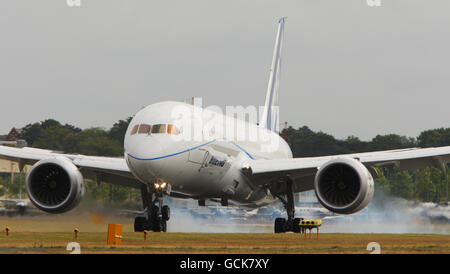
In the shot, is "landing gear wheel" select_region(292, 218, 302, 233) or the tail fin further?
the tail fin

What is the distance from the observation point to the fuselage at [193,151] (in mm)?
26672

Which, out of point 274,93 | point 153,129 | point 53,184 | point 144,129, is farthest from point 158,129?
point 274,93

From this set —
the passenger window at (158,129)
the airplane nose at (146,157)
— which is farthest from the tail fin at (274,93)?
the airplane nose at (146,157)

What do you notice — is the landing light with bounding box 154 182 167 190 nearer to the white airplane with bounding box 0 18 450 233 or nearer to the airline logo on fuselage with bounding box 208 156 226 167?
the white airplane with bounding box 0 18 450 233

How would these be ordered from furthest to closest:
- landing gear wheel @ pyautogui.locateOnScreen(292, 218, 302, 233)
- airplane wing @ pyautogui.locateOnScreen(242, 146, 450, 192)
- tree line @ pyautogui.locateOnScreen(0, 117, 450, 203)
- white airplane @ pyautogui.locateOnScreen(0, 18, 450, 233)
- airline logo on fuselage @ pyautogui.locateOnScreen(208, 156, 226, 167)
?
tree line @ pyautogui.locateOnScreen(0, 117, 450, 203) < landing gear wheel @ pyautogui.locateOnScreen(292, 218, 302, 233) < airplane wing @ pyautogui.locateOnScreen(242, 146, 450, 192) < airline logo on fuselage @ pyautogui.locateOnScreen(208, 156, 226, 167) < white airplane @ pyautogui.locateOnScreen(0, 18, 450, 233)

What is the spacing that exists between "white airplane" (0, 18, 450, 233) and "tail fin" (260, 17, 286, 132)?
746 centimetres

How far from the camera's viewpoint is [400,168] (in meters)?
33.0

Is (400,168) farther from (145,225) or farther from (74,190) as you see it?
(74,190)

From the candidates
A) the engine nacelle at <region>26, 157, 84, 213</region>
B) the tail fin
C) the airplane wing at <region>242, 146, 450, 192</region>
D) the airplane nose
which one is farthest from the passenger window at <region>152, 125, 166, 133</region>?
the tail fin

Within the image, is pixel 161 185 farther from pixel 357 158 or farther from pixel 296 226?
pixel 296 226

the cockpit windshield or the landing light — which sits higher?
the cockpit windshield

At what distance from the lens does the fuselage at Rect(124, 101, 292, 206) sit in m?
26.7

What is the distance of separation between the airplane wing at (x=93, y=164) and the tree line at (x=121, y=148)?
1966mm

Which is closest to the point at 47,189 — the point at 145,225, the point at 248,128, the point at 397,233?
the point at 145,225
